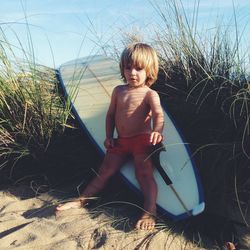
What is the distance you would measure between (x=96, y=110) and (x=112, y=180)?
2.57 ft

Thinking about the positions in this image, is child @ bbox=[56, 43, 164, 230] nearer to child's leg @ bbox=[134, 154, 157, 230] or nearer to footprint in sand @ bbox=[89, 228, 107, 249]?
child's leg @ bbox=[134, 154, 157, 230]

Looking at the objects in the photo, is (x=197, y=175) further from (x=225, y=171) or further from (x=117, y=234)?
(x=117, y=234)

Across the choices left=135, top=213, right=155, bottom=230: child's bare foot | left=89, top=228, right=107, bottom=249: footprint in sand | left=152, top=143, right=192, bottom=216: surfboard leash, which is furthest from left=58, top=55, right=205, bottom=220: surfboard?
left=89, top=228, right=107, bottom=249: footprint in sand

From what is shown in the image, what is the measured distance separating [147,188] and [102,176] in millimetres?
317

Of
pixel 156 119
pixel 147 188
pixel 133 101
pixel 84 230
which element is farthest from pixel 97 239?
pixel 133 101

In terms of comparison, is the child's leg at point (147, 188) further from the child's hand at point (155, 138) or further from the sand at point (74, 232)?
the child's hand at point (155, 138)

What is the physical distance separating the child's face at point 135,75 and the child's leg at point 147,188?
18.2 inches

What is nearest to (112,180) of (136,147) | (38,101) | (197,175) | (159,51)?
(136,147)

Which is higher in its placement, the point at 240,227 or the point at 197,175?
the point at 197,175

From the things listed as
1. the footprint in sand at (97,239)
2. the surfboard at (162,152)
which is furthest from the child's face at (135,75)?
the footprint in sand at (97,239)

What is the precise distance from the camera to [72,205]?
9.43ft

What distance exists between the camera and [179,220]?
279 centimetres

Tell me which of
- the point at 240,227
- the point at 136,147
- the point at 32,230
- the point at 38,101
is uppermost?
the point at 38,101

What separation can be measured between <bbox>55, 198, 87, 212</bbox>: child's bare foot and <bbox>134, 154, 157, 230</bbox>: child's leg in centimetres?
37
